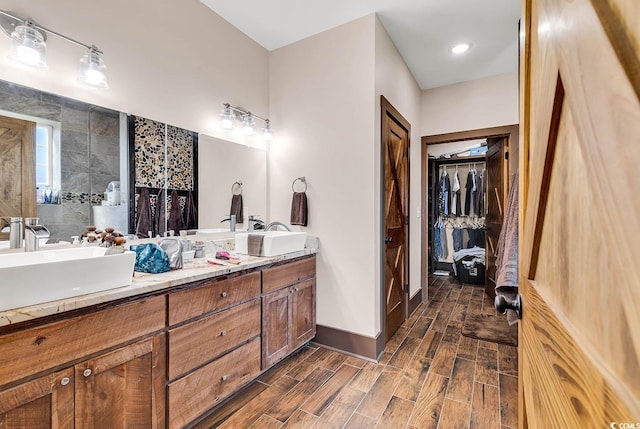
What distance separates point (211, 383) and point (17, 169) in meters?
1.49

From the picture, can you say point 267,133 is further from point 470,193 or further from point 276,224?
point 470,193

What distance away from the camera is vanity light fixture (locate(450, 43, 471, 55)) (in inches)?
111

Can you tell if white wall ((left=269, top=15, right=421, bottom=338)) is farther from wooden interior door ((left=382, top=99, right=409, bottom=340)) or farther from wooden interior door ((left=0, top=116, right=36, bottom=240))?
wooden interior door ((left=0, top=116, right=36, bottom=240))

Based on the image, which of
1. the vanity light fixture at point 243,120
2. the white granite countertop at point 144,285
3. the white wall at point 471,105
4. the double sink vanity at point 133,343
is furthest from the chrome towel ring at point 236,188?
the white wall at point 471,105

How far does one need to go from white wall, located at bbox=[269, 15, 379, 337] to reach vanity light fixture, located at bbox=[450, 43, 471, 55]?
105cm

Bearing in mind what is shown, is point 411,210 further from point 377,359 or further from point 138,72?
point 138,72

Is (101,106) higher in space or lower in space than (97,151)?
higher

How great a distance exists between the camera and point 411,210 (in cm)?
346

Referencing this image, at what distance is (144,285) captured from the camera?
1342 mm

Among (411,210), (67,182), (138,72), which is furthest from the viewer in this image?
(411,210)

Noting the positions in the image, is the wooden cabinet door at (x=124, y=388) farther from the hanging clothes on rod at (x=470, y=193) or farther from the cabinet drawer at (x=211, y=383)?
the hanging clothes on rod at (x=470, y=193)

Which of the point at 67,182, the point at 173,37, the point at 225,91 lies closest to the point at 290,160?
the point at 225,91

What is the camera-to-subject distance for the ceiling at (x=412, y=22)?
2260mm

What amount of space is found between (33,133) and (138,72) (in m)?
0.70
